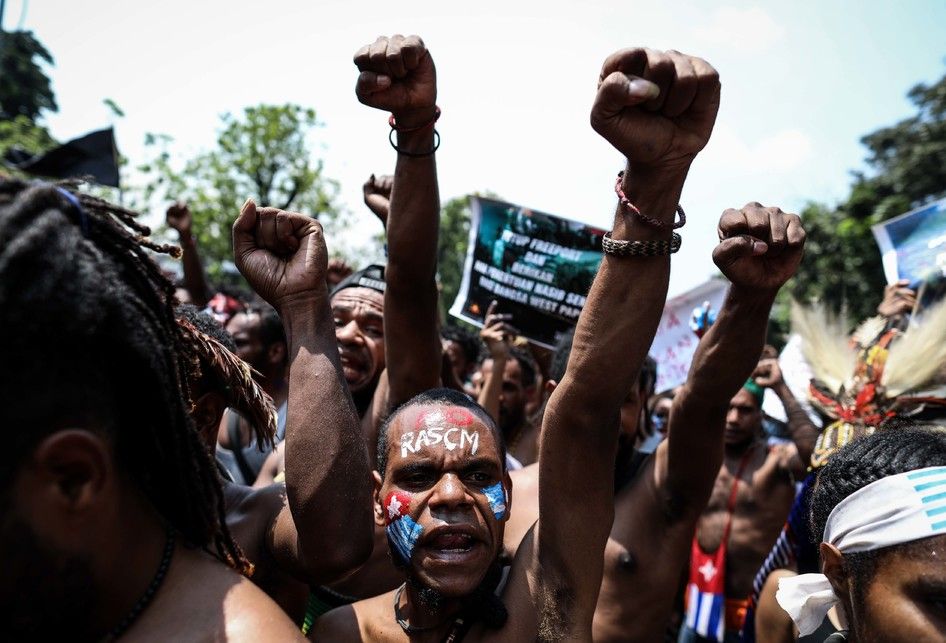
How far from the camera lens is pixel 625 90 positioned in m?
1.64

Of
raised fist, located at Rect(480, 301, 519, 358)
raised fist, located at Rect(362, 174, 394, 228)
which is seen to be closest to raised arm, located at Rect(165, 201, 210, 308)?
raised fist, located at Rect(480, 301, 519, 358)

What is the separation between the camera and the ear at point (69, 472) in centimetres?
126

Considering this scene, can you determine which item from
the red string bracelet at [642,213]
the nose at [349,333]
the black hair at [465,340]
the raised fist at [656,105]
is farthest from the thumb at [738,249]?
the black hair at [465,340]

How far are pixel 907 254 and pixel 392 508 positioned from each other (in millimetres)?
4257

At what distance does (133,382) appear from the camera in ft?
4.75

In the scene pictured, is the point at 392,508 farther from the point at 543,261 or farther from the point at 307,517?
the point at 543,261

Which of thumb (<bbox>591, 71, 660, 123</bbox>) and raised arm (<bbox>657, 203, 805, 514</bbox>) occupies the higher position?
thumb (<bbox>591, 71, 660, 123</bbox>)

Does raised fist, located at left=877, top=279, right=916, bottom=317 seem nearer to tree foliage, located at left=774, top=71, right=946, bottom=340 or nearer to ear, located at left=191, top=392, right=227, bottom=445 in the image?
ear, located at left=191, top=392, right=227, bottom=445

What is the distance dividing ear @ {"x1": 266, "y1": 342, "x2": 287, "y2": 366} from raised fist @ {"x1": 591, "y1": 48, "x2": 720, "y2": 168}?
443cm

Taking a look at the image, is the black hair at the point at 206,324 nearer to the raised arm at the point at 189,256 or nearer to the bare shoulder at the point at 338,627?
the bare shoulder at the point at 338,627

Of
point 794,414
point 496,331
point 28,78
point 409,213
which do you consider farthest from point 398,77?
point 28,78

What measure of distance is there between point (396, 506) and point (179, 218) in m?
4.13

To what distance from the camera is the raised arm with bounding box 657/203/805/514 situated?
6.92 ft

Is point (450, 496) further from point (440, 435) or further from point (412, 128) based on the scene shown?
point (412, 128)
